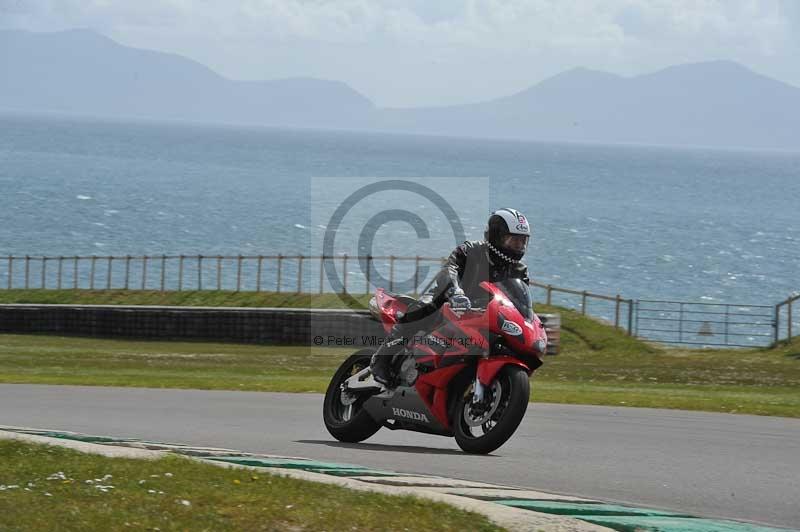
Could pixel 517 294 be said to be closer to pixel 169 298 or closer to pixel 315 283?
pixel 169 298

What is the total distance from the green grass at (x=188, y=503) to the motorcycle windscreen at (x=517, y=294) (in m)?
2.59

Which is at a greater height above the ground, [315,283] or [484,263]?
[484,263]

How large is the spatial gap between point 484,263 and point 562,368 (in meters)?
16.6

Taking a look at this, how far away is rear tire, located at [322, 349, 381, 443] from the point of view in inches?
445

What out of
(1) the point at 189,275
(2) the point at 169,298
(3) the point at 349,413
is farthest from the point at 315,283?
(3) the point at 349,413

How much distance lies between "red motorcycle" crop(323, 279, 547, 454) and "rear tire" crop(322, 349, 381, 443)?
12 mm

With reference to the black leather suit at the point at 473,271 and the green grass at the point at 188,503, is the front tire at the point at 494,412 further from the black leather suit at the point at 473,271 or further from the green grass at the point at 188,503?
the green grass at the point at 188,503

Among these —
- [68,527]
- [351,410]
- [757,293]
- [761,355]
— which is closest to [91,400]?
[351,410]

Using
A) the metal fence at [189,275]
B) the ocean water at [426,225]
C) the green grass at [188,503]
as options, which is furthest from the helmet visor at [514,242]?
the ocean water at [426,225]

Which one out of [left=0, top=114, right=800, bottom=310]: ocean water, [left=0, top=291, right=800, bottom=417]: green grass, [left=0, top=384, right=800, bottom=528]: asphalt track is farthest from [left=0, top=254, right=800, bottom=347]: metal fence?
[left=0, top=384, right=800, bottom=528]: asphalt track

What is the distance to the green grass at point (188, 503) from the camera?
688 centimetres

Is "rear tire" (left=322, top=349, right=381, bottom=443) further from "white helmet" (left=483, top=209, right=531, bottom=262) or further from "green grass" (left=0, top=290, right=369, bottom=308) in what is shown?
"green grass" (left=0, top=290, right=369, bottom=308)

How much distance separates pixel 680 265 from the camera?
94.6m

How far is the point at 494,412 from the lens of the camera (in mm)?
9930
